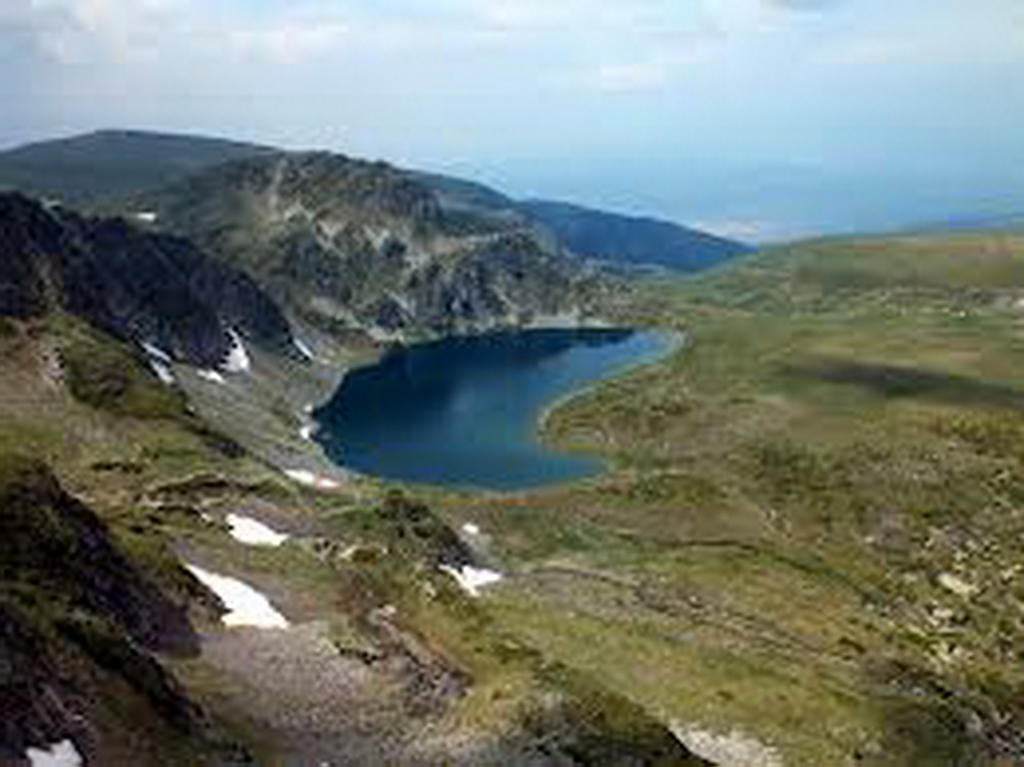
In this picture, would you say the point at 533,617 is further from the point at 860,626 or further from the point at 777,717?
the point at 860,626

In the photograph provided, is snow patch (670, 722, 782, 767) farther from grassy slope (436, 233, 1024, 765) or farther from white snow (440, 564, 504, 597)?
white snow (440, 564, 504, 597)

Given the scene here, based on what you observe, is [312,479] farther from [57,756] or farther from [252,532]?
[57,756]

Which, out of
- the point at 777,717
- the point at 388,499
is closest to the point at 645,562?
the point at 388,499

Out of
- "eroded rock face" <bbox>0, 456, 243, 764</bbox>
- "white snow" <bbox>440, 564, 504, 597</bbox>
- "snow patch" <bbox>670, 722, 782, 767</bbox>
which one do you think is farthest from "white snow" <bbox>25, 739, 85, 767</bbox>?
"white snow" <bbox>440, 564, 504, 597</bbox>

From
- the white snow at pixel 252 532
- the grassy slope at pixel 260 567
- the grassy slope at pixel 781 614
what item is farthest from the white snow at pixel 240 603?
the grassy slope at pixel 781 614

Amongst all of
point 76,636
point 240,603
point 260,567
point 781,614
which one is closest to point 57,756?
point 76,636

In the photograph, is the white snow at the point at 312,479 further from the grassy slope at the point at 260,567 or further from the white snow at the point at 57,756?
the white snow at the point at 57,756
